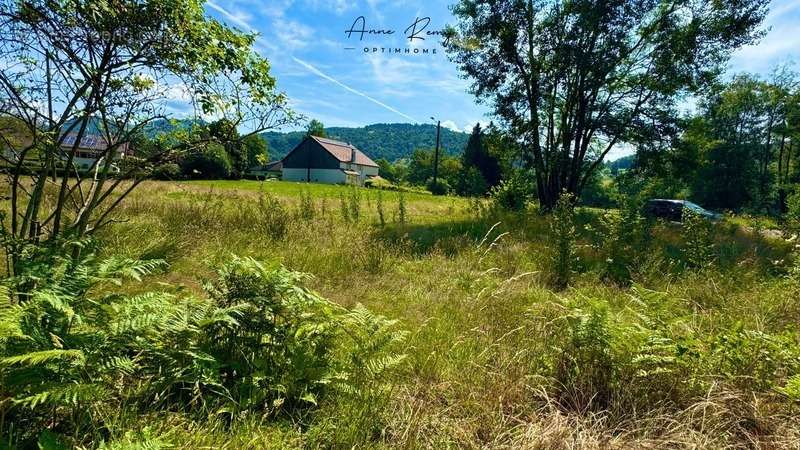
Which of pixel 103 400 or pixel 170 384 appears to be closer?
pixel 103 400

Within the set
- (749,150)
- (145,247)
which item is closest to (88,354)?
(145,247)

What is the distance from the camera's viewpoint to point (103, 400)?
2018mm

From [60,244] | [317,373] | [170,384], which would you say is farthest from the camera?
[60,244]

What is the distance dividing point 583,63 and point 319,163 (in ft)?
205

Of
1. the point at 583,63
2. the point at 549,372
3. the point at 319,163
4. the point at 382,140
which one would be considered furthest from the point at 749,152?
the point at 382,140

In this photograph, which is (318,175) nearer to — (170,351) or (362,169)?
(362,169)

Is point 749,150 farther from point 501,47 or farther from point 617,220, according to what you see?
point 617,220

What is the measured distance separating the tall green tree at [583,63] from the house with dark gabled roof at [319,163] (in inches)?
2199

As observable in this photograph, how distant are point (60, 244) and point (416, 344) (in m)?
2.68

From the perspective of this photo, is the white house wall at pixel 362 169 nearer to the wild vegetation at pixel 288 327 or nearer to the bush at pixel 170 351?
the wild vegetation at pixel 288 327

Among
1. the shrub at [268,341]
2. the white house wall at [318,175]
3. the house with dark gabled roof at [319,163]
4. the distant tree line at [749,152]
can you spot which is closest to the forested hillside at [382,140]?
the house with dark gabled roof at [319,163]

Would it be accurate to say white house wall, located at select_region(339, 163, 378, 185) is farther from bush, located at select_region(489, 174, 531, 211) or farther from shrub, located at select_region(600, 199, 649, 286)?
shrub, located at select_region(600, 199, 649, 286)

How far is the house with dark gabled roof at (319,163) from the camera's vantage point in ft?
234

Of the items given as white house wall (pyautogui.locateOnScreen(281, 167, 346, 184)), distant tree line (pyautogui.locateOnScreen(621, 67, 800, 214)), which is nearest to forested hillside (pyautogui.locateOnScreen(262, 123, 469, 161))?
white house wall (pyautogui.locateOnScreen(281, 167, 346, 184))
